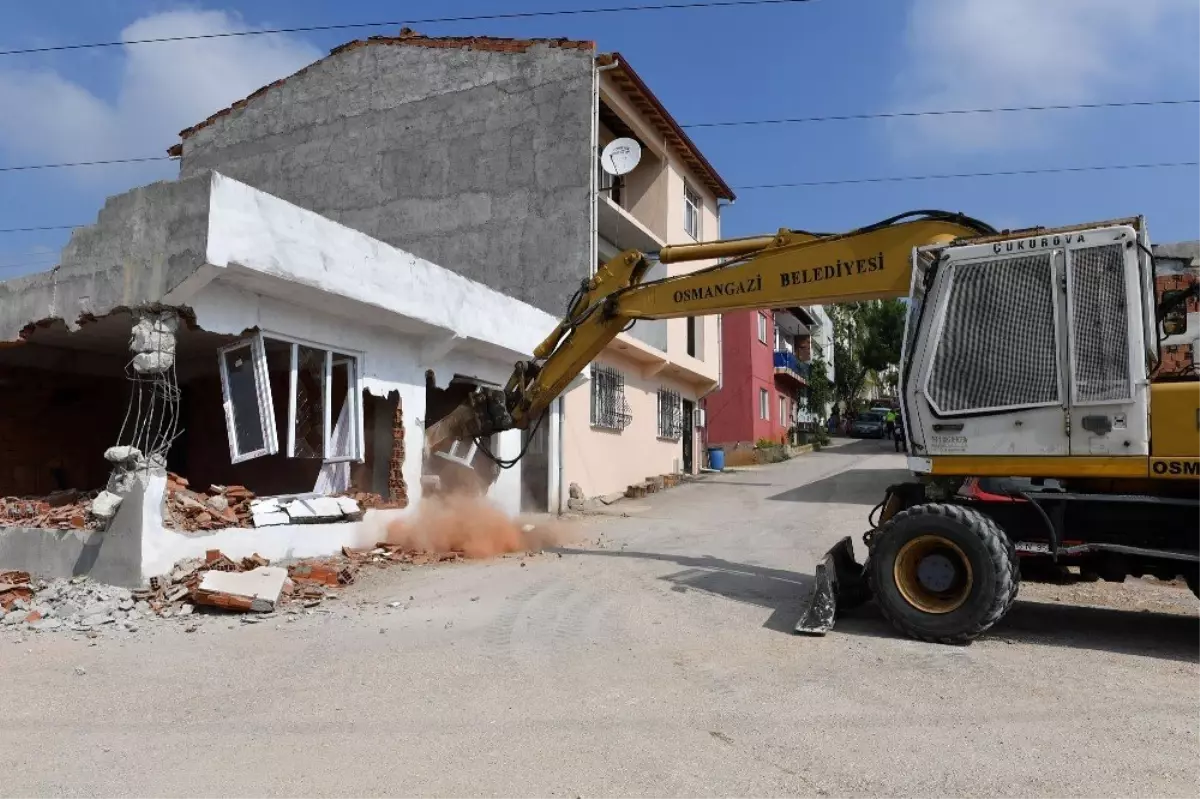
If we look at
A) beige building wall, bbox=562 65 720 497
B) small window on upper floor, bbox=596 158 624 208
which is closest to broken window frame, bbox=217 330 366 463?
beige building wall, bbox=562 65 720 497

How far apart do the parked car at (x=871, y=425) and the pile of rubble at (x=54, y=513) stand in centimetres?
3975

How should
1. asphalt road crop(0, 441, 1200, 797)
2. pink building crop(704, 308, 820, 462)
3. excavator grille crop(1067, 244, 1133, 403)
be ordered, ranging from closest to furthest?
1. asphalt road crop(0, 441, 1200, 797)
2. excavator grille crop(1067, 244, 1133, 403)
3. pink building crop(704, 308, 820, 462)

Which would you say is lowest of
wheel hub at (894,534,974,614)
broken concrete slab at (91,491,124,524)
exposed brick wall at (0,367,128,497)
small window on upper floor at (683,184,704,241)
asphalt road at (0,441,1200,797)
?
asphalt road at (0,441,1200,797)

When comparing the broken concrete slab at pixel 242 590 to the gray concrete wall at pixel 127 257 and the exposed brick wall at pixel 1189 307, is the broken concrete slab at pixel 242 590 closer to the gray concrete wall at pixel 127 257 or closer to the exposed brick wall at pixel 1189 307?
the gray concrete wall at pixel 127 257

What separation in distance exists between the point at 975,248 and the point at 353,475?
8812mm

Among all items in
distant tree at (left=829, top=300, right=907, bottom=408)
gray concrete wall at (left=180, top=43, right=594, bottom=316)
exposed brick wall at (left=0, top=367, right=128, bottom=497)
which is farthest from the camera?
distant tree at (left=829, top=300, right=907, bottom=408)

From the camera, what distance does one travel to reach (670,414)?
2362 centimetres

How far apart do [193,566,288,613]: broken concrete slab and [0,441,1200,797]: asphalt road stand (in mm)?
359

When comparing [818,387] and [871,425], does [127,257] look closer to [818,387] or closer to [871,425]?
[818,387]

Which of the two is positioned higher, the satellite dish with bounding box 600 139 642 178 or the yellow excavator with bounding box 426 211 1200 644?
the satellite dish with bounding box 600 139 642 178

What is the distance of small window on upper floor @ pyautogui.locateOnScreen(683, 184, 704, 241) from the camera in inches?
885

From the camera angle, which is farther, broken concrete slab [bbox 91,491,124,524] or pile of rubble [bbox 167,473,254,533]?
pile of rubble [bbox 167,473,254,533]

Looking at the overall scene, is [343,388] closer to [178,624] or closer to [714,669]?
[178,624]

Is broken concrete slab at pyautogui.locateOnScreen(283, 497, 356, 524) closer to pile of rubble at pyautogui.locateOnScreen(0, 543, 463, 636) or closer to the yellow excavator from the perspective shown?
pile of rubble at pyautogui.locateOnScreen(0, 543, 463, 636)
